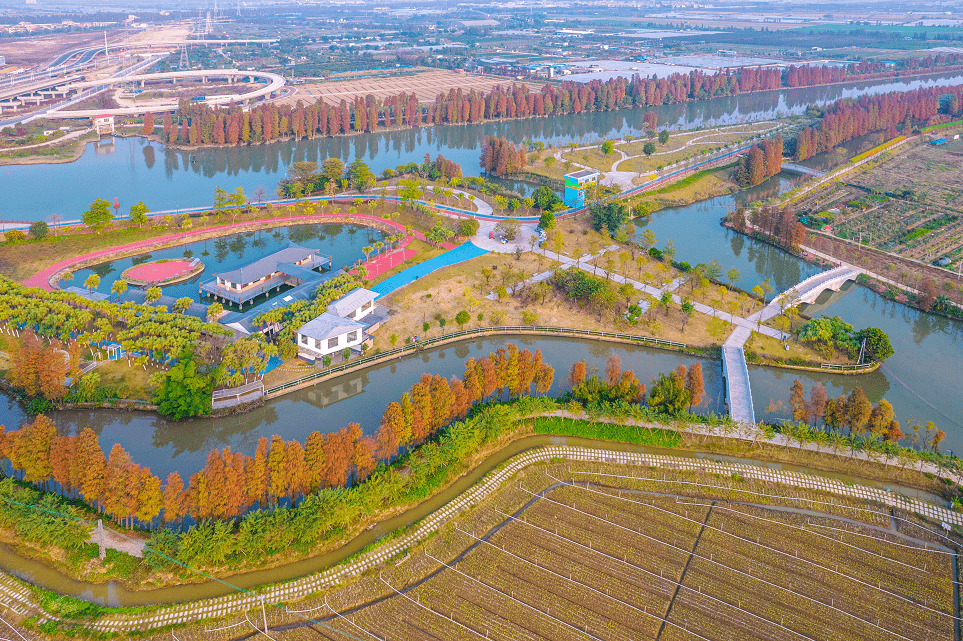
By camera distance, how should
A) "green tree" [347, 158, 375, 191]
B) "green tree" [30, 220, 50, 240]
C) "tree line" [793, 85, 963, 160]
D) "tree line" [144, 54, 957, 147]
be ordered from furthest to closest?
"tree line" [144, 54, 957, 147] < "tree line" [793, 85, 963, 160] < "green tree" [347, 158, 375, 191] < "green tree" [30, 220, 50, 240]

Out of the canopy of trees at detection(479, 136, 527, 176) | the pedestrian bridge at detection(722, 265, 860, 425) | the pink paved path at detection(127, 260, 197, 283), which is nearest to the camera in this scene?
the pedestrian bridge at detection(722, 265, 860, 425)

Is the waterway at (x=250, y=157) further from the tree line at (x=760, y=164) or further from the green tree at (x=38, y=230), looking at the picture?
the tree line at (x=760, y=164)

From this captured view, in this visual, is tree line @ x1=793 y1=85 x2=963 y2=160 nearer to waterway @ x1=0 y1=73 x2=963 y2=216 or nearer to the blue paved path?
waterway @ x1=0 y1=73 x2=963 y2=216

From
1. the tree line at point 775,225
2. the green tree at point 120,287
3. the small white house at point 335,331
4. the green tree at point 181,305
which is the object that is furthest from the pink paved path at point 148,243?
the tree line at point 775,225

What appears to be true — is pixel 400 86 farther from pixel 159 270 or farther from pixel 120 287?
pixel 120 287

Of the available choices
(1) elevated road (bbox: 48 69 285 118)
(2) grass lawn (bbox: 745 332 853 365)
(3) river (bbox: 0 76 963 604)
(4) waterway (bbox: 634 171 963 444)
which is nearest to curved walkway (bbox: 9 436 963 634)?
(3) river (bbox: 0 76 963 604)
